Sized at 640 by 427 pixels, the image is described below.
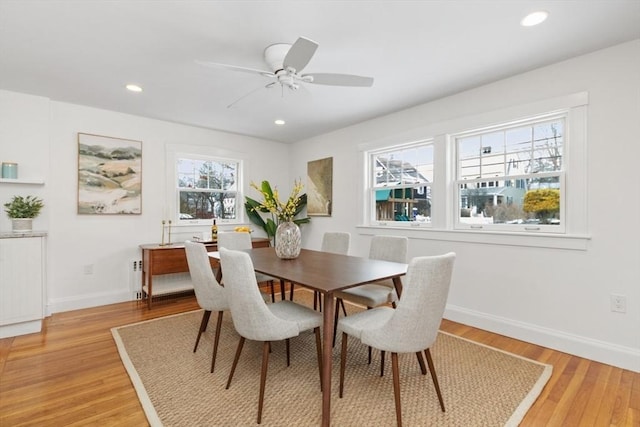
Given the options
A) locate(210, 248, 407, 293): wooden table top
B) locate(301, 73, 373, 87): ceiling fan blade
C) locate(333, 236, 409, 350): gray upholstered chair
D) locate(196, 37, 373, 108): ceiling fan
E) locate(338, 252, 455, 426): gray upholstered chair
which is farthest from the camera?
locate(333, 236, 409, 350): gray upholstered chair

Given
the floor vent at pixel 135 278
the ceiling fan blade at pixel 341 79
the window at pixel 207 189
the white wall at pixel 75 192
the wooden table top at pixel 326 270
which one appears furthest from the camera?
the window at pixel 207 189

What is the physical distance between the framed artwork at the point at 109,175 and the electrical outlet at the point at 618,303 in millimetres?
5101

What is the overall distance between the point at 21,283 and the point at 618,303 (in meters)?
5.23

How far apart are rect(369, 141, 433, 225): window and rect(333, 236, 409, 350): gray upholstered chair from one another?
3.15 feet

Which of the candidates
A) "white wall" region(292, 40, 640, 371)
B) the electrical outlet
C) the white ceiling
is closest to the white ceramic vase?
the white ceiling

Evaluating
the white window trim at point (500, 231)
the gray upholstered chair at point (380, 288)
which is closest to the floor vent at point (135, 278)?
the gray upholstered chair at point (380, 288)

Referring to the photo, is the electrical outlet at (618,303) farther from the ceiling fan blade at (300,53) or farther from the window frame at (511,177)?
the ceiling fan blade at (300,53)

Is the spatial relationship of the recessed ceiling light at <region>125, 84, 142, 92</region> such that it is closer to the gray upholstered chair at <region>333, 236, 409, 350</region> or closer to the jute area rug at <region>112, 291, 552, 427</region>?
the jute area rug at <region>112, 291, 552, 427</region>

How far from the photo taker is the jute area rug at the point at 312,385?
174 centimetres

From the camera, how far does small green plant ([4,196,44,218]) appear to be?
10.2ft

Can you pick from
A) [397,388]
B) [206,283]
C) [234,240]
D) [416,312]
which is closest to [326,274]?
[416,312]

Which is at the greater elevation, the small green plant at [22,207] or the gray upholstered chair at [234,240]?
the small green plant at [22,207]

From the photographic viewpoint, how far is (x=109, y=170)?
12.7 ft

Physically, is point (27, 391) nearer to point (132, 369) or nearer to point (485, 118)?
point (132, 369)
